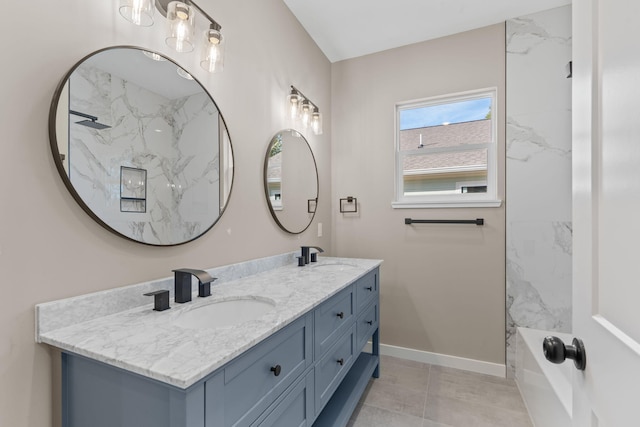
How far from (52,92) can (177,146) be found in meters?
0.45

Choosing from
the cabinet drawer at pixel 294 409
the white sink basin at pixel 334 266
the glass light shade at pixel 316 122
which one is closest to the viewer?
the cabinet drawer at pixel 294 409

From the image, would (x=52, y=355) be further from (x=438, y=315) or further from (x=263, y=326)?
(x=438, y=315)

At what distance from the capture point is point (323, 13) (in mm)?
2244

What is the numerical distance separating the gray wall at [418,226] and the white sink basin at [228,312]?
1626 millimetres

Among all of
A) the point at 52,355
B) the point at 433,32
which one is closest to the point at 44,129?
the point at 52,355

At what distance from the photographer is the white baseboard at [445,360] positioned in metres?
2.31

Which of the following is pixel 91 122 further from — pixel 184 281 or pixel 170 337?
pixel 170 337

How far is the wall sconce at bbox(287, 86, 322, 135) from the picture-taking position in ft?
7.17

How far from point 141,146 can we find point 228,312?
0.75 meters

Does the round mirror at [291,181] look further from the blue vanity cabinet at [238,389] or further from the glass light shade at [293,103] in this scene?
the blue vanity cabinet at [238,389]

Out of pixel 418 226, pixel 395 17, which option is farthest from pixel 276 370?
pixel 395 17

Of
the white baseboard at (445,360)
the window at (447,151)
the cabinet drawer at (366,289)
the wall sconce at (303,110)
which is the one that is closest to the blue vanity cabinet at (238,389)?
the cabinet drawer at (366,289)

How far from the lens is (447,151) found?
100 inches

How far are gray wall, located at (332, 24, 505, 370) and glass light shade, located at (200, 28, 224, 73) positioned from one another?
1623mm
